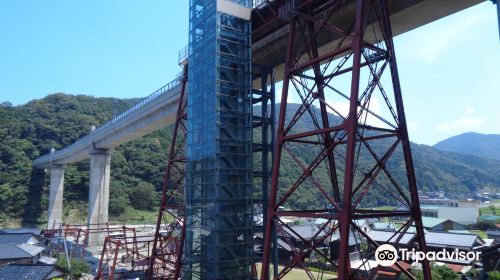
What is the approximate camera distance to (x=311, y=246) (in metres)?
11.2

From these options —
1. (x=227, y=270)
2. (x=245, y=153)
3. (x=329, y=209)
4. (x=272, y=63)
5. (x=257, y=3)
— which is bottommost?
(x=227, y=270)

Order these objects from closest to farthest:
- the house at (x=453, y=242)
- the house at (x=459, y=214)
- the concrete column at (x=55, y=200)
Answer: the house at (x=453, y=242) < the concrete column at (x=55, y=200) < the house at (x=459, y=214)

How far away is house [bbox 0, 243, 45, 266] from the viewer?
29.8 metres

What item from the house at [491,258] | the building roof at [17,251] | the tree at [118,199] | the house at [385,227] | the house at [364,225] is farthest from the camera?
the tree at [118,199]

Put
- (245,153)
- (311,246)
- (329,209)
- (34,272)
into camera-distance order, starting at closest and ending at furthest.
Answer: (311,246), (329,209), (245,153), (34,272)

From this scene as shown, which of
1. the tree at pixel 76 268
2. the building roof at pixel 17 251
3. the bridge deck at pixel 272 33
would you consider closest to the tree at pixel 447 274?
the bridge deck at pixel 272 33

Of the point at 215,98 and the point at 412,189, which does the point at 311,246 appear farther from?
the point at 215,98

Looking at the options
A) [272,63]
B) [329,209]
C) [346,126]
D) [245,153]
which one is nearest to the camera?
[346,126]

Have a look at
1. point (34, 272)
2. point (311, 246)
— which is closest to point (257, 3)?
point (311, 246)

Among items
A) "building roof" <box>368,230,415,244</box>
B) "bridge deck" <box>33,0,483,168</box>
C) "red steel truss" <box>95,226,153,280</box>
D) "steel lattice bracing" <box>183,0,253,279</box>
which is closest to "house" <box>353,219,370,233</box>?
"building roof" <box>368,230,415,244</box>

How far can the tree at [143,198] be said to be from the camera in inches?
3172

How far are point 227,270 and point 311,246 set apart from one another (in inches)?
223

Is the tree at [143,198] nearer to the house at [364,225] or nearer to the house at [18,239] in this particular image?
the house at [18,239]

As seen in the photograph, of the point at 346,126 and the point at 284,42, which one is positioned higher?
the point at 284,42
